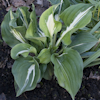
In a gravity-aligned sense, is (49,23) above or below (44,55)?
above

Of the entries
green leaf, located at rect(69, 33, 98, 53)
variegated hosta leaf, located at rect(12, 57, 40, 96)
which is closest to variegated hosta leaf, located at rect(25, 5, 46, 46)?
variegated hosta leaf, located at rect(12, 57, 40, 96)

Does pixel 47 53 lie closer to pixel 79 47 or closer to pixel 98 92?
pixel 79 47

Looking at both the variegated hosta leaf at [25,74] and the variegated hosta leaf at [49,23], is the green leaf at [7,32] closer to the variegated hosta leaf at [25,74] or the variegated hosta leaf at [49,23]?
the variegated hosta leaf at [25,74]

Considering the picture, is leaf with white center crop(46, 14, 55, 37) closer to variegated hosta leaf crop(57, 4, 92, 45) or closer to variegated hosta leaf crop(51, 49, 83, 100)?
variegated hosta leaf crop(57, 4, 92, 45)

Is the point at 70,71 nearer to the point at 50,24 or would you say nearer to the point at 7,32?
the point at 50,24

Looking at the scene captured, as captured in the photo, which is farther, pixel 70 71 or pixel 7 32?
pixel 7 32

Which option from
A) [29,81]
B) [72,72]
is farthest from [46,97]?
[72,72]

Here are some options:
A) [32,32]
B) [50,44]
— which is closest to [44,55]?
[50,44]
